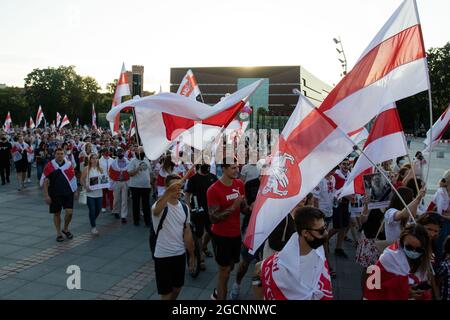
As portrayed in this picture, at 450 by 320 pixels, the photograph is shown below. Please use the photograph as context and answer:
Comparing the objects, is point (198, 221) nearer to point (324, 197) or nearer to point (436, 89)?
point (324, 197)

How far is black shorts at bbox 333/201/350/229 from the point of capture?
677 centimetres

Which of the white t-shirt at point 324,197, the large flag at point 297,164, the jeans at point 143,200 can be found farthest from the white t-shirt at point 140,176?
the large flag at point 297,164

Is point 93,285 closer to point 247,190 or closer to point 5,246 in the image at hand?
point 5,246

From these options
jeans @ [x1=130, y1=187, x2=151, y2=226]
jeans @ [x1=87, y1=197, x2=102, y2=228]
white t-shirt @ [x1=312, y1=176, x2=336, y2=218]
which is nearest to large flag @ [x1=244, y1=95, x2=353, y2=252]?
white t-shirt @ [x1=312, y1=176, x2=336, y2=218]

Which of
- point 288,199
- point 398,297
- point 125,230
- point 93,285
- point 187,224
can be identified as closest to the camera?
point 398,297

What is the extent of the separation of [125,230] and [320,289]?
257 inches

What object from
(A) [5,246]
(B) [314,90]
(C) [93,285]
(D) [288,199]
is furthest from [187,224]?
(B) [314,90]

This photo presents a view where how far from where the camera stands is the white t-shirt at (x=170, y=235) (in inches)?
156

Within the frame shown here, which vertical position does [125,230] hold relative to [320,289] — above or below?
below

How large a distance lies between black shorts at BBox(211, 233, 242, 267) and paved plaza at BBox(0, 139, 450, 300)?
0.77 m

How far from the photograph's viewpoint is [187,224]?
4.20 meters

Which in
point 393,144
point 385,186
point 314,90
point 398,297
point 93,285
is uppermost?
point 314,90

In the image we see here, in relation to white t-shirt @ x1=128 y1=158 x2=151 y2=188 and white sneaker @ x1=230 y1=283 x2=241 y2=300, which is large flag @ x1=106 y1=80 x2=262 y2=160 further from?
white t-shirt @ x1=128 y1=158 x2=151 y2=188

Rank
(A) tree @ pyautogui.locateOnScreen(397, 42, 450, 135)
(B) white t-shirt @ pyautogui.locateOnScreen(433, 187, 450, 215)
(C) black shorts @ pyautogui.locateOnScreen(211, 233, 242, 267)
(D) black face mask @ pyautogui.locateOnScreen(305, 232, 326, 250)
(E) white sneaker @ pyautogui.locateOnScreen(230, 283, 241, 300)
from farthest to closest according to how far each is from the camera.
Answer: (A) tree @ pyautogui.locateOnScreen(397, 42, 450, 135) < (B) white t-shirt @ pyautogui.locateOnScreen(433, 187, 450, 215) < (E) white sneaker @ pyautogui.locateOnScreen(230, 283, 241, 300) < (C) black shorts @ pyautogui.locateOnScreen(211, 233, 242, 267) < (D) black face mask @ pyautogui.locateOnScreen(305, 232, 326, 250)
